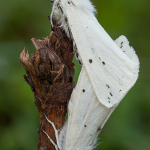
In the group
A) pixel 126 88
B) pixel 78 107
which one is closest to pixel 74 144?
pixel 78 107

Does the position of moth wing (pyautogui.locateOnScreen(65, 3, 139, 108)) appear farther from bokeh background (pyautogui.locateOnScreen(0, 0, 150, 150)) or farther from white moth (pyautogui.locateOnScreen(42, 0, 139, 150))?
bokeh background (pyautogui.locateOnScreen(0, 0, 150, 150))

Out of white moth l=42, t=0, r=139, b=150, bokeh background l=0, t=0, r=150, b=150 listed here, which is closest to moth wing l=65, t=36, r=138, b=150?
white moth l=42, t=0, r=139, b=150

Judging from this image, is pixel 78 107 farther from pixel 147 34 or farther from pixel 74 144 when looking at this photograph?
pixel 147 34

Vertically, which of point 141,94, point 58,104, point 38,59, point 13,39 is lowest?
point 141,94

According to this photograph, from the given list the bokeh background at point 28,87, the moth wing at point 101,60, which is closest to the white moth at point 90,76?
the moth wing at point 101,60

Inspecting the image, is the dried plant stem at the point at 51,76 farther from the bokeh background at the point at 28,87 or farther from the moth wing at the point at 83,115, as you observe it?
the bokeh background at the point at 28,87

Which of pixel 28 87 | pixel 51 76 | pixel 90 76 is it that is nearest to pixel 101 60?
pixel 90 76
